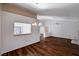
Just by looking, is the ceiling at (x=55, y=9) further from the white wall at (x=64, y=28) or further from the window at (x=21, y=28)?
the window at (x=21, y=28)

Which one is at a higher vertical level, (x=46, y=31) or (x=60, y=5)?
(x=60, y=5)

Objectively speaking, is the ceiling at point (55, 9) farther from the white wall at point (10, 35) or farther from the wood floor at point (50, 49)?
the wood floor at point (50, 49)

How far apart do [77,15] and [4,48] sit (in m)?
1.66

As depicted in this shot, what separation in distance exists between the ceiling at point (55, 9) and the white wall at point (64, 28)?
13 cm

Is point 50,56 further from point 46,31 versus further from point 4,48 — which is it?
point 4,48

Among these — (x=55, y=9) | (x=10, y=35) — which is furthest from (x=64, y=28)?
(x=10, y=35)

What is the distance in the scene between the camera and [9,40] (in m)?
→ 1.78

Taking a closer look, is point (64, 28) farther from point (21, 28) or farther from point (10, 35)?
point (10, 35)

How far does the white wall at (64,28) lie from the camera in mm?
1932

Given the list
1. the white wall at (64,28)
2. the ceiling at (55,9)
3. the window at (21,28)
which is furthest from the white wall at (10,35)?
the white wall at (64,28)

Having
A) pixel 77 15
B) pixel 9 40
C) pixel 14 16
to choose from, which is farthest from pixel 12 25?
pixel 77 15

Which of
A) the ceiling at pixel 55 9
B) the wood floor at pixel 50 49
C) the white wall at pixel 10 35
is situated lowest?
the wood floor at pixel 50 49

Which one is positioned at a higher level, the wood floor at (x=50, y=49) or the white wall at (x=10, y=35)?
the white wall at (x=10, y=35)

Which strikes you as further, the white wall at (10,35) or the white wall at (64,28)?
the white wall at (64,28)
